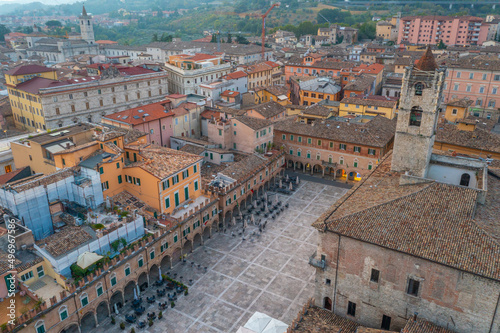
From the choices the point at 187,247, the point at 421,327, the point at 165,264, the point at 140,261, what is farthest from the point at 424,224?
the point at 165,264

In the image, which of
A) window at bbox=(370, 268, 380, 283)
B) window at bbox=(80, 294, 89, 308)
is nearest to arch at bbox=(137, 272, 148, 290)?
window at bbox=(80, 294, 89, 308)

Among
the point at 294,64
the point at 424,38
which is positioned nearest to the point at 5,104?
the point at 294,64

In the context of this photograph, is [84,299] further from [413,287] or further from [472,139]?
[472,139]

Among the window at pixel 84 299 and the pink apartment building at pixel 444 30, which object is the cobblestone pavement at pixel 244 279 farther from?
the pink apartment building at pixel 444 30

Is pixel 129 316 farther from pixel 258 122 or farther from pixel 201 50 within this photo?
pixel 201 50

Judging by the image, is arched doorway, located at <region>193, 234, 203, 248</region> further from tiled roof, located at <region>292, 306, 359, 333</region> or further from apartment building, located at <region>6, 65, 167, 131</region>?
apartment building, located at <region>6, 65, 167, 131</region>

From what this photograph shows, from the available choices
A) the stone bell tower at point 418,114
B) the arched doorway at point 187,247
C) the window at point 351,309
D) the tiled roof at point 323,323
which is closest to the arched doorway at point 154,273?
the arched doorway at point 187,247
